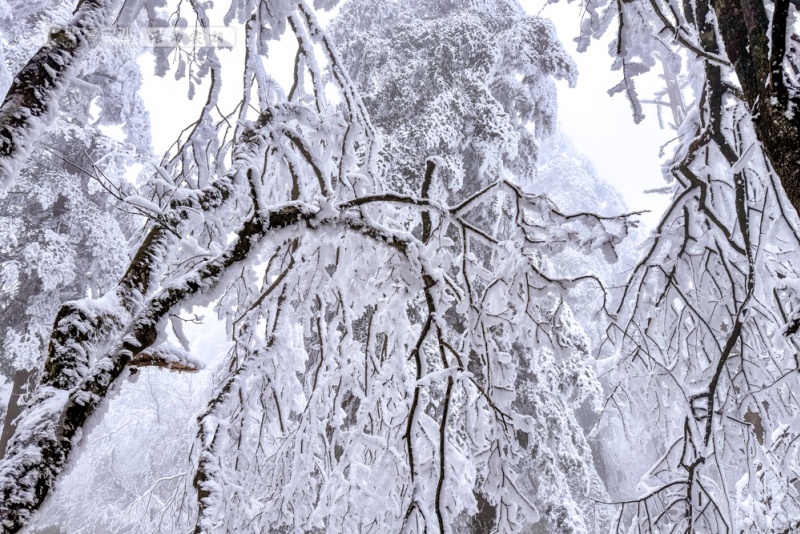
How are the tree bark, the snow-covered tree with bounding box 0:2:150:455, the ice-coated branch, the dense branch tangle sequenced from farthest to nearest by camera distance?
the snow-covered tree with bounding box 0:2:150:455 → the dense branch tangle → the ice-coated branch → the tree bark

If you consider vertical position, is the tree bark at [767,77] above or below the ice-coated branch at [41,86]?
above

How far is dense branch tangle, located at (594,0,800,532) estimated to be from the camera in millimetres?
1335

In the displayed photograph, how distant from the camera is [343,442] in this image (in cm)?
164

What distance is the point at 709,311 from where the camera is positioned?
5.63 ft

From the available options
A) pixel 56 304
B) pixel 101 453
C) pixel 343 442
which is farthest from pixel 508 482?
pixel 101 453

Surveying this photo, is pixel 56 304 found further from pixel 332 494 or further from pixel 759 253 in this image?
pixel 759 253

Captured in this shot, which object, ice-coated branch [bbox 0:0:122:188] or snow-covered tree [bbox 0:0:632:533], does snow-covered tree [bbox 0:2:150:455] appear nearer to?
snow-covered tree [bbox 0:0:632:533]

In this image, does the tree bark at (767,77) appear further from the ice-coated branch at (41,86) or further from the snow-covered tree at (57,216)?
the snow-covered tree at (57,216)

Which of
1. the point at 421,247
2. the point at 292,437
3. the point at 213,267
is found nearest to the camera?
the point at 213,267

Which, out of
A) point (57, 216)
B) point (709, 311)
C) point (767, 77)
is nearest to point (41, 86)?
point (767, 77)

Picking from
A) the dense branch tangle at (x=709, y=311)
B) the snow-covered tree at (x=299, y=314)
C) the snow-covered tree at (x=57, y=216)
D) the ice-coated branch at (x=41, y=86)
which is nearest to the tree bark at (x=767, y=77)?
the dense branch tangle at (x=709, y=311)

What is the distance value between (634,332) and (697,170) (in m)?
0.64

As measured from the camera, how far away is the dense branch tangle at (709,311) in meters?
1.33

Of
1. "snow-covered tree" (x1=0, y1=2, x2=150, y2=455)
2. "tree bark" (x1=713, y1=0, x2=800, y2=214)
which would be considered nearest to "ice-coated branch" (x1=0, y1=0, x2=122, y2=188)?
"tree bark" (x1=713, y1=0, x2=800, y2=214)
